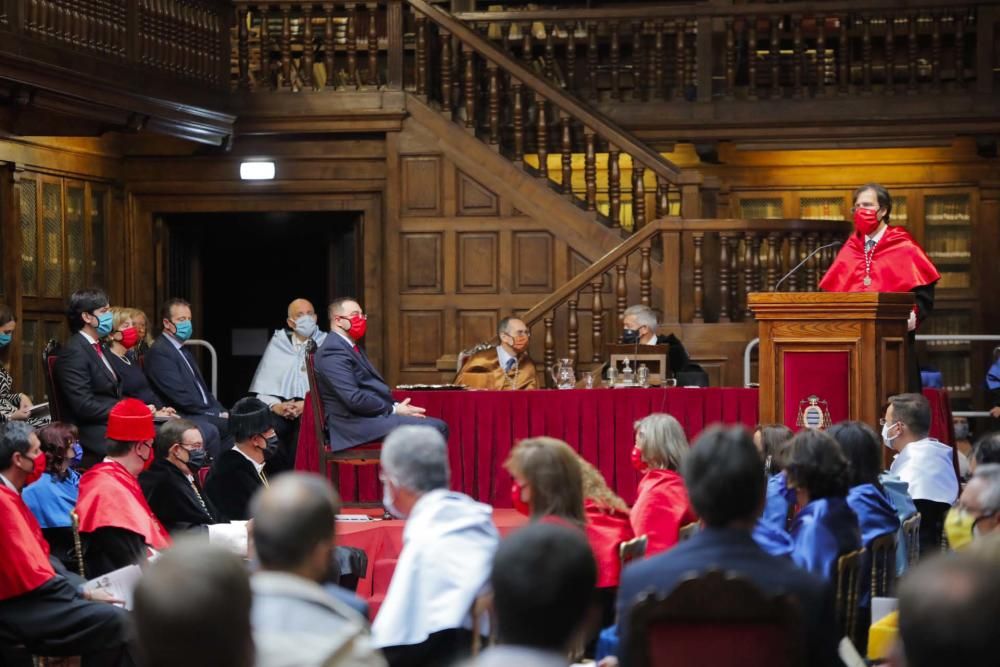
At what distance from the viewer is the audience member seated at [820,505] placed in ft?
14.4

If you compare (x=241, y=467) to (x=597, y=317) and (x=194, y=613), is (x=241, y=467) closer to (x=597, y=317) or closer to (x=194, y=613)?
(x=597, y=317)

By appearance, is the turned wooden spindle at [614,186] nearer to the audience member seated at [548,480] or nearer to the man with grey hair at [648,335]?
the man with grey hair at [648,335]

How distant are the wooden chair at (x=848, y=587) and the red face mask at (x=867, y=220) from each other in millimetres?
3573

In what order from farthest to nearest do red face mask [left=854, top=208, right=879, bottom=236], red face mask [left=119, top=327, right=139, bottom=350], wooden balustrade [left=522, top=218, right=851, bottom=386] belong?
wooden balustrade [left=522, top=218, right=851, bottom=386] < red face mask [left=119, top=327, right=139, bottom=350] < red face mask [left=854, top=208, right=879, bottom=236]

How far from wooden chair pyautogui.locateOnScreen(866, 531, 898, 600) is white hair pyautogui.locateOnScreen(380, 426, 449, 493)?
1499mm

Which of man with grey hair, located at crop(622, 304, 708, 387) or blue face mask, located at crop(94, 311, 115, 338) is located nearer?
blue face mask, located at crop(94, 311, 115, 338)

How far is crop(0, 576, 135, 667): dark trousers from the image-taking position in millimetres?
5664

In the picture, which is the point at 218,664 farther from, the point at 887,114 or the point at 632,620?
the point at 887,114

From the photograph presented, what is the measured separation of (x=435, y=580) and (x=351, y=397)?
15.6 ft

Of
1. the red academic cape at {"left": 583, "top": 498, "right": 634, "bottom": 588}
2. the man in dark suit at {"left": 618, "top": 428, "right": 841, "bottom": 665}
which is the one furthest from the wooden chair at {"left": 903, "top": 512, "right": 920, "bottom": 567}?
the man in dark suit at {"left": 618, "top": 428, "right": 841, "bottom": 665}

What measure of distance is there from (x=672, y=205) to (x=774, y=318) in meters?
6.16

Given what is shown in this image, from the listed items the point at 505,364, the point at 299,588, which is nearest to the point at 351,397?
the point at 505,364

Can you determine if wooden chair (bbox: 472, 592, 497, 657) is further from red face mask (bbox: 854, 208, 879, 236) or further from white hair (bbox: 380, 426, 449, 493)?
red face mask (bbox: 854, 208, 879, 236)

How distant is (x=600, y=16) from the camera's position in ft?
41.5
